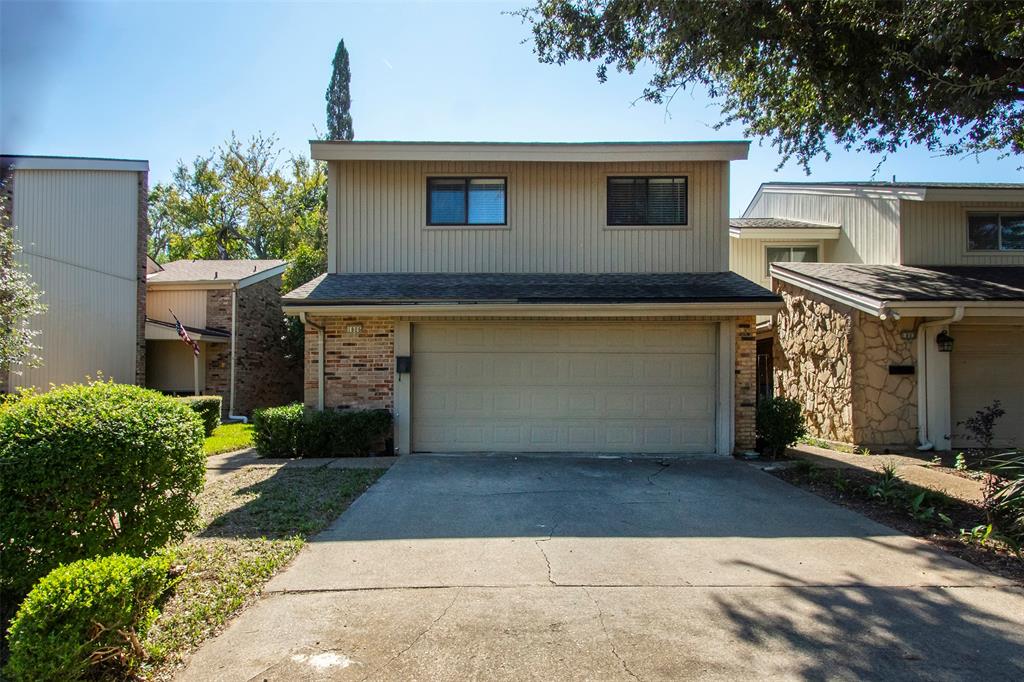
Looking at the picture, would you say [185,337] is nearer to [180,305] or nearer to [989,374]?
[180,305]

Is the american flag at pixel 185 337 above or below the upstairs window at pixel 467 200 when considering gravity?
below

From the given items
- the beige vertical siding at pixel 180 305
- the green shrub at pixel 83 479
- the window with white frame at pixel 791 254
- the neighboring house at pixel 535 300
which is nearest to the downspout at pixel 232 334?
the beige vertical siding at pixel 180 305

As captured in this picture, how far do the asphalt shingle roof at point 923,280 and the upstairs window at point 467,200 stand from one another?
700cm

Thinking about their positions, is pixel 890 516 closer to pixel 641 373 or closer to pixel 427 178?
pixel 641 373

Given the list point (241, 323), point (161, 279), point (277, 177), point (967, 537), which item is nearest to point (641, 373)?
point (967, 537)

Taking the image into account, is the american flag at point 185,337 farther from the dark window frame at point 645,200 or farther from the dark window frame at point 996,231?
the dark window frame at point 996,231

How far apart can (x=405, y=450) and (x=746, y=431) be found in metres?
5.94

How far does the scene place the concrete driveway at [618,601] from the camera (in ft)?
11.3

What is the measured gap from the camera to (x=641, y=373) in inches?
411

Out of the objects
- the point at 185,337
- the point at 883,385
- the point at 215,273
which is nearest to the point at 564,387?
the point at 883,385

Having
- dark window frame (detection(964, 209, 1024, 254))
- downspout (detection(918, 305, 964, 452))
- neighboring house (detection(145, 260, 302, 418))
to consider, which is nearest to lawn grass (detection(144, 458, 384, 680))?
neighboring house (detection(145, 260, 302, 418))

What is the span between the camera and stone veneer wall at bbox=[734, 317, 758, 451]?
10352 millimetres

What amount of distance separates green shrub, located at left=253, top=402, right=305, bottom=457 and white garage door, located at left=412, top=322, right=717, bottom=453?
199 centimetres

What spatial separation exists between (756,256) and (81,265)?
17.8 metres
